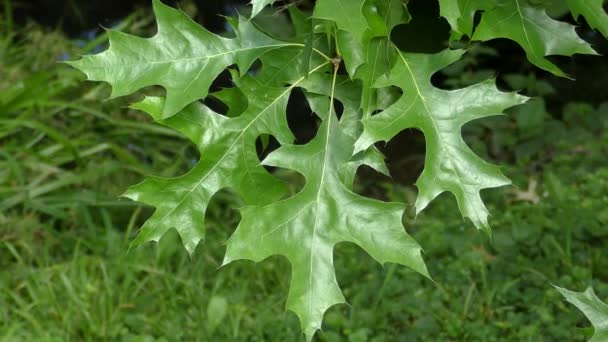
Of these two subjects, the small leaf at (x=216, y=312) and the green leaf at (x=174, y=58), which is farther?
the small leaf at (x=216, y=312)

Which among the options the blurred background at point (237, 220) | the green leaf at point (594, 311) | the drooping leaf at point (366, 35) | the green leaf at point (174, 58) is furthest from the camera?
the blurred background at point (237, 220)

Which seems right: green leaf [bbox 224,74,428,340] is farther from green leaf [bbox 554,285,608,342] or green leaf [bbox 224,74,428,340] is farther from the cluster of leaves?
green leaf [bbox 554,285,608,342]

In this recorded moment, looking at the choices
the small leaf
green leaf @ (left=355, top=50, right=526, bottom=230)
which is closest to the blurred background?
the small leaf

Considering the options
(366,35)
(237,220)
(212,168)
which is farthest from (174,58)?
(237,220)

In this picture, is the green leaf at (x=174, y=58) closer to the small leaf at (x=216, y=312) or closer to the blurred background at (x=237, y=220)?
the blurred background at (x=237, y=220)

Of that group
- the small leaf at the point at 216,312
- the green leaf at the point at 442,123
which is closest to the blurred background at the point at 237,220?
the small leaf at the point at 216,312

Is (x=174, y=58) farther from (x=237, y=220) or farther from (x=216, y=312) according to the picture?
(x=237, y=220)

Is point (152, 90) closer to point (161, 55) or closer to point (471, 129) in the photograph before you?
point (471, 129)
